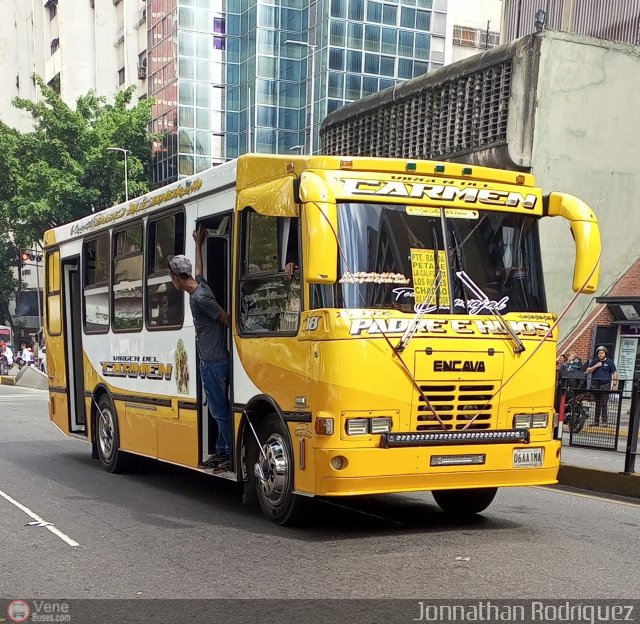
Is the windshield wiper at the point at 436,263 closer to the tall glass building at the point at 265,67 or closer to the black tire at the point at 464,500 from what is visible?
the black tire at the point at 464,500

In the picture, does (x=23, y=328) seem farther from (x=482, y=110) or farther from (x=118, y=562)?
(x=118, y=562)

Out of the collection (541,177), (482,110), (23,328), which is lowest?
(23,328)

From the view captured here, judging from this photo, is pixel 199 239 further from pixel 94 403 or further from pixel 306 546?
pixel 94 403

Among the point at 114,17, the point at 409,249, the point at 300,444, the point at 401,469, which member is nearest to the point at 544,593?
the point at 401,469

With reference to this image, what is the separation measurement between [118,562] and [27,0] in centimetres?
7891

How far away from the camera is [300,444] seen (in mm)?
6824

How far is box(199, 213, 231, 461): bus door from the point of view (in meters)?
8.41

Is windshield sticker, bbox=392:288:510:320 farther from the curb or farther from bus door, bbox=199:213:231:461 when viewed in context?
the curb

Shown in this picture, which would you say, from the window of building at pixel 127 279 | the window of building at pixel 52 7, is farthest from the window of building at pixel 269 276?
the window of building at pixel 52 7

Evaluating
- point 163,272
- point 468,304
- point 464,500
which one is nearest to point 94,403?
point 163,272

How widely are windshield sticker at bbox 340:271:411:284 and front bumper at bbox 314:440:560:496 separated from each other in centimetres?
125

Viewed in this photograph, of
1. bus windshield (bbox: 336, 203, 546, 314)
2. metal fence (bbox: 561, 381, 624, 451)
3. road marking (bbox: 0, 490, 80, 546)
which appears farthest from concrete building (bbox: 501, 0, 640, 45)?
road marking (bbox: 0, 490, 80, 546)

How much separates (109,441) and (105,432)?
0.21 m

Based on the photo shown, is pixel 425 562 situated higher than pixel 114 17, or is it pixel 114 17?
pixel 114 17
